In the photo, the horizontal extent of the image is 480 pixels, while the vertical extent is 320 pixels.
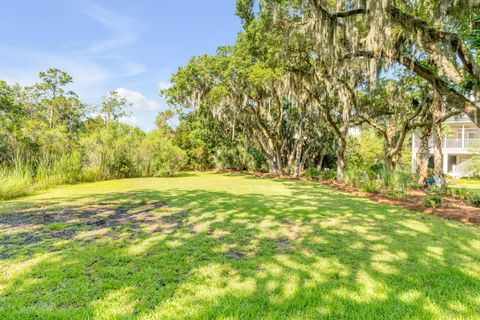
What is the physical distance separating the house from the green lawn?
18403 mm

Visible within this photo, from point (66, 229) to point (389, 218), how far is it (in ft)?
18.1

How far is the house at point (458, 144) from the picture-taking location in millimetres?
18141

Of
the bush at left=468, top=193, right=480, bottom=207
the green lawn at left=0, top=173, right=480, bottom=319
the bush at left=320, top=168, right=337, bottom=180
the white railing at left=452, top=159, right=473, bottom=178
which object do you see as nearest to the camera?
the green lawn at left=0, top=173, right=480, bottom=319

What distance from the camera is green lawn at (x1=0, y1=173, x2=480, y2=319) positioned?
69.6 inches

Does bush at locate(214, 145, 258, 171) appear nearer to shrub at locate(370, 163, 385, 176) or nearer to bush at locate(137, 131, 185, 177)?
bush at locate(137, 131, 185, 177)

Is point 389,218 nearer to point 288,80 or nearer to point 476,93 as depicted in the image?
point 476,93

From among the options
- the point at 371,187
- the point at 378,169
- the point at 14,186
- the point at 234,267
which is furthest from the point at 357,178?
the point at 14,186

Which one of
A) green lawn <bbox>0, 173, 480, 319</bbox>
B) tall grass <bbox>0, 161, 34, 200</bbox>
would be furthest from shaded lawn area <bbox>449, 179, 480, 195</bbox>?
tall grass <bbox>0, 161, 34, 200</bbox>

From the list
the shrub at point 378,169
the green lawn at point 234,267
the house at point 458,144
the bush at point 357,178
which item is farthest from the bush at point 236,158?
the green lawn at point 234,267

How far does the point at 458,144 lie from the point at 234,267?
80.6 feet

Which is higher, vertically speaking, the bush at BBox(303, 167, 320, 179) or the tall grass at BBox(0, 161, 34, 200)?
the tall grass at BBox(0, 161, 34, 200)

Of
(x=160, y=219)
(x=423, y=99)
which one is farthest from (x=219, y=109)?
(x=160, y=219)

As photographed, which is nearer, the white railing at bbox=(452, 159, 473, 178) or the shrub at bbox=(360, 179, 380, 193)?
the shrub at bbox=(360, 179, 380, 193)

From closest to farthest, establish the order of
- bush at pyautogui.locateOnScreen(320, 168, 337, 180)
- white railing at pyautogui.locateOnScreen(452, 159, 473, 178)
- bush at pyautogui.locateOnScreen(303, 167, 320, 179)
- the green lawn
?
the green lawn → bush at pyautogui.locateOnScreen(320, 168, 337, 180) → bush at pyautogui.locateOnScreen(303, 167, 320, 179) → white railing at pyautogui.locateOnScreen(452, 159, 473, 178)
